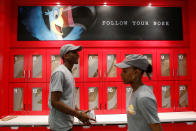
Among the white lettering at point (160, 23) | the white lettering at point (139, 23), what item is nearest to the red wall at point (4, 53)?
the white lettering at point (139, 23)

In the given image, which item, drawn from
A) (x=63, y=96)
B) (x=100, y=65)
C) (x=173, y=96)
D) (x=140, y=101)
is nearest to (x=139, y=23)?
(x=100, y=65)

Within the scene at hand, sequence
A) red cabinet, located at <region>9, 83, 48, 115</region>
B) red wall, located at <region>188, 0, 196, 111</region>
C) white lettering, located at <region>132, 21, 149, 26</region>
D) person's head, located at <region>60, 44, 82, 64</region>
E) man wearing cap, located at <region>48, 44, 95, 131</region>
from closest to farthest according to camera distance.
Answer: man wearing cap, located at <region>48, 44, 95, 131</region> < person's head, located at <region>60, 44, 82, 64</region> < red cabinet, located at <region>9, 83, 48, 115</region> < red wall, located at <region>188, 0, 196, 111</region> < white lettering, located at <region>132, 21, 149, 26</region>

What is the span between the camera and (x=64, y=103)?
165 centimetres

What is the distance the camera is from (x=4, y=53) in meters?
2.97

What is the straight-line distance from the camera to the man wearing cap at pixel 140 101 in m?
1.05

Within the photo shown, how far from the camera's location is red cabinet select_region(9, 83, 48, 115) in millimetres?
3055

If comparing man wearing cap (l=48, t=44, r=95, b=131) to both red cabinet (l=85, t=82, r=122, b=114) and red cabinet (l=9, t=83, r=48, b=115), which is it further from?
red cabinet (l=9, t=83, r=48, b=115)

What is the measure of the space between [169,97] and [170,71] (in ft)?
1.68

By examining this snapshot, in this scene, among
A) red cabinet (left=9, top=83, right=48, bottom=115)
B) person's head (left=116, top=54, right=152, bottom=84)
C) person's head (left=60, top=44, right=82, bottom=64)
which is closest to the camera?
person's head (left=116, top=54, right=152, bottom=84)

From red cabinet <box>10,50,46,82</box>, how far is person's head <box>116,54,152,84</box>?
7.44 ft

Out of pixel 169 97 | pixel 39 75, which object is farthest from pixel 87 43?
pixel 169 97

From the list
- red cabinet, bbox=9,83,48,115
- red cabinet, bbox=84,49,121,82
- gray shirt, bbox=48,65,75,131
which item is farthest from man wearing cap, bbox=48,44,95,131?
red cabinet, bbox=9,83,48,115

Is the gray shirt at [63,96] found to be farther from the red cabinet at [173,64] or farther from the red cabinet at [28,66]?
the red cabinet at [173,64]

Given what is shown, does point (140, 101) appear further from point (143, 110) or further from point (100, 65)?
point (100, 65)
